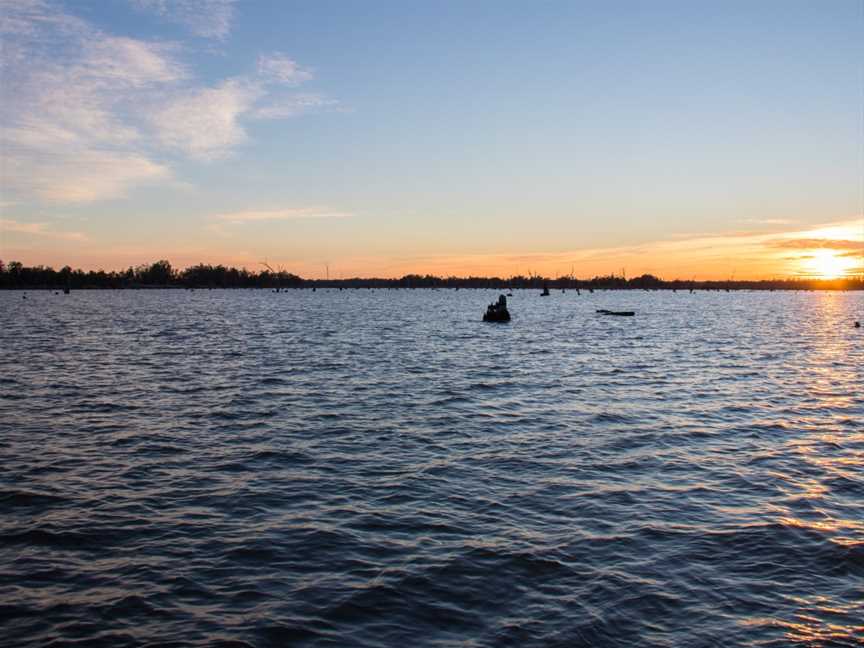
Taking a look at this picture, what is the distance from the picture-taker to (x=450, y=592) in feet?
34.1

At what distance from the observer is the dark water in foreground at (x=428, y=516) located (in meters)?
9.50

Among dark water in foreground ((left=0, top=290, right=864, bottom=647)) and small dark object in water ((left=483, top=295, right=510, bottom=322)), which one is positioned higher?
small dark object in water ((left=483, top=295, right=510, bottom=322))

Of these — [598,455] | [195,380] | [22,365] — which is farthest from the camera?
[22,365]

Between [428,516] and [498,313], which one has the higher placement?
[498,313]

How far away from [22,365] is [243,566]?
119 ft

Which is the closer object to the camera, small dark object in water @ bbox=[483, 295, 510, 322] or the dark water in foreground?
the dark water in foreground

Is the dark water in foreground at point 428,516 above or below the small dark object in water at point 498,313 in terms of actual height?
below

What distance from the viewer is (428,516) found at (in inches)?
546

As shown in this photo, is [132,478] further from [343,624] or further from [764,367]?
[764,367]

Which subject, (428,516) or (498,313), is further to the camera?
(498,313)

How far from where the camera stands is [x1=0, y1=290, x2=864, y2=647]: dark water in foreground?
9.50 metres

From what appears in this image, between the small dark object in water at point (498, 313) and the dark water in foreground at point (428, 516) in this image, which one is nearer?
the dark water in foreground at point (428, 516)

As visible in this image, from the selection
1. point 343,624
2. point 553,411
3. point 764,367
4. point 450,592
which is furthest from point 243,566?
point 764,367

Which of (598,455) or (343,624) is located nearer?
(343,624)
